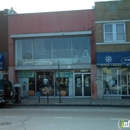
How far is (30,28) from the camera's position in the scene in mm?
21781

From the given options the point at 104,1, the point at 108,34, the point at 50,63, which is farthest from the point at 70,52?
the point at 104,1

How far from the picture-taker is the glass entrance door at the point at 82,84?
2133 cm

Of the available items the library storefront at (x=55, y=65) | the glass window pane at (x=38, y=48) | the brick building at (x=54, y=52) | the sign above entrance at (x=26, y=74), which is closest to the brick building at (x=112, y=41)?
the brick building at (x=54, y=52)

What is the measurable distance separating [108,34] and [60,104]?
7394mm

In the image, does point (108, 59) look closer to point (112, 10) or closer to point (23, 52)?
point (112, 10)

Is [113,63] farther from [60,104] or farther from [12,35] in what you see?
[12,35]

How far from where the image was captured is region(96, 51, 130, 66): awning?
19.7 metres

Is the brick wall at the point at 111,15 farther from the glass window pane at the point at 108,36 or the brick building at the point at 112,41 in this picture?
the glass window pane at the point at 108,36

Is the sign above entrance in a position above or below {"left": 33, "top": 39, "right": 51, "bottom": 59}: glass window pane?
below

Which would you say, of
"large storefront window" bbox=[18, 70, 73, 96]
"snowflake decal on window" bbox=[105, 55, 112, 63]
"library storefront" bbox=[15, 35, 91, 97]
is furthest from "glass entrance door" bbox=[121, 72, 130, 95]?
"large storefront window" bbox=[18, 70, 73, 96]

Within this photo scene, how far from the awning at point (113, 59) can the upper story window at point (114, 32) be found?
1.24 meters

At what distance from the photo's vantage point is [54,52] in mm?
21656

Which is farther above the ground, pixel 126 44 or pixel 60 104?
pixel 126 44

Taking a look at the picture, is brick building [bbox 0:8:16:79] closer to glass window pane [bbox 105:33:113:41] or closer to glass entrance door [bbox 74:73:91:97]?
glass entrance door [bbox 74:73:91:97]
